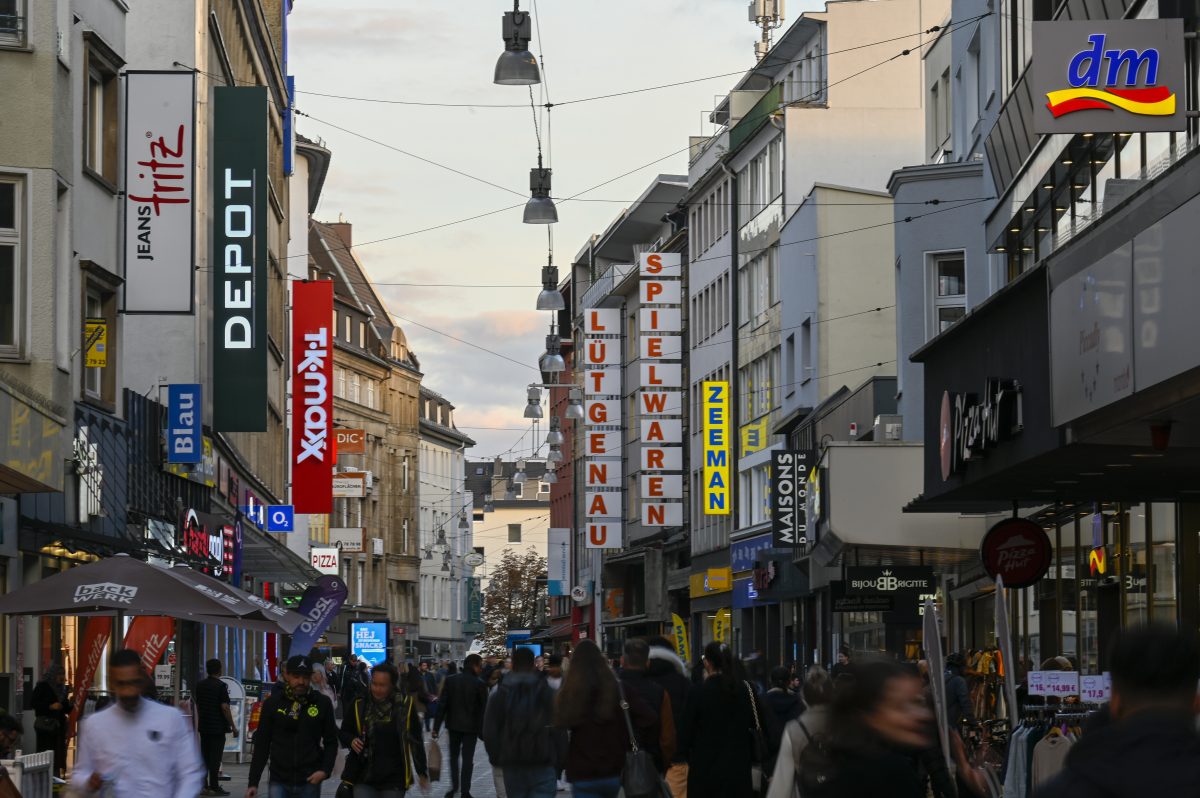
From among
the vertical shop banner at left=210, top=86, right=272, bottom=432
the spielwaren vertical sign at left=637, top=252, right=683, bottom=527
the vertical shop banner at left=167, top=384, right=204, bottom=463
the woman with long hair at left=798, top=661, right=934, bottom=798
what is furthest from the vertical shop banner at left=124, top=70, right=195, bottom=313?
the spielwaren vertical sign at left=637, top=252, right=683, bottom=527

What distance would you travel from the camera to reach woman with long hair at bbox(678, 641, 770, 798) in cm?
1366

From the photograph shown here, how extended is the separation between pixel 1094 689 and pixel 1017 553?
17.8ft

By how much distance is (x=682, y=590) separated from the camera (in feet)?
245

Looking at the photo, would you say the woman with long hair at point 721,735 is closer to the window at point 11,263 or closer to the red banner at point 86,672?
the red banner at point 86,672

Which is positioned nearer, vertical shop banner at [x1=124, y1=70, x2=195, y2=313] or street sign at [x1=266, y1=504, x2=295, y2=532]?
vertical shop banner at [x1=124, y1=70, x2=195, y2=313]

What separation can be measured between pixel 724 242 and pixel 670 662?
49.7 m

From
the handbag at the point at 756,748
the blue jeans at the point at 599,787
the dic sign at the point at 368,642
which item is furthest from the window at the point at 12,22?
the dic sign at the point at 368,642

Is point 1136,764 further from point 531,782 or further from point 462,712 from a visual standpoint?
point 462,712

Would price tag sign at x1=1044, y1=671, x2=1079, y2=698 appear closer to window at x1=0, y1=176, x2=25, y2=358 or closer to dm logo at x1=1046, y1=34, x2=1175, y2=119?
dm logo at x1=1046, y1=34, x2=1175, y2=119

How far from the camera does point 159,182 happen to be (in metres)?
28.0

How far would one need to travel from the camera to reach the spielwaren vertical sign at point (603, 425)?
7569 cm

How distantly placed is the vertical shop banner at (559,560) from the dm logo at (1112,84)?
92.1 meters

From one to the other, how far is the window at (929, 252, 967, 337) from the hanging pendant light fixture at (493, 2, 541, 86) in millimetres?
8051

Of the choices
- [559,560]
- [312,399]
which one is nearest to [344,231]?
[559,560]
